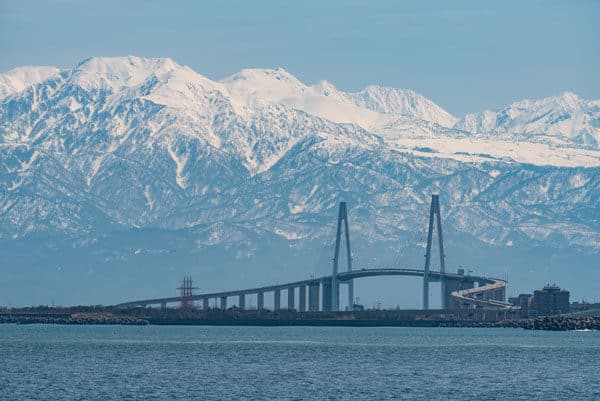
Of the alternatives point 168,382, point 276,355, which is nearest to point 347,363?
point 276,355

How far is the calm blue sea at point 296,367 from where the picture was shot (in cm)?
9038

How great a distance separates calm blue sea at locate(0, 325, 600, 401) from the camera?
297 ft

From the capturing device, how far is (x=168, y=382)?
315ft

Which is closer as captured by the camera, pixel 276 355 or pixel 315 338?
pixel 276 355

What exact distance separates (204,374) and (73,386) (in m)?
11.1

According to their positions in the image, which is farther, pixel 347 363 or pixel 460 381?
pixel 347 363

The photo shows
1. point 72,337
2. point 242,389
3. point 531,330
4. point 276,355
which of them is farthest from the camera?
point 531,330

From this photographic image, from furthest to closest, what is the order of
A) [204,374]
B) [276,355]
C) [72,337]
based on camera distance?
[72,337], [276,355], [204,374]

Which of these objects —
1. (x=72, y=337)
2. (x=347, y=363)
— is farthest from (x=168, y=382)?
(x=72, y=337)

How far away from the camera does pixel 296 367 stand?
10888cm

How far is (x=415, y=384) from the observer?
95.8 m

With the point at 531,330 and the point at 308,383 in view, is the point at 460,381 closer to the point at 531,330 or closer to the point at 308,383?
the point at 308,383

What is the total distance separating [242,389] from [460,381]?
1274cm

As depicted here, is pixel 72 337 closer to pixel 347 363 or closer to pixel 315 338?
pixel 315 338
